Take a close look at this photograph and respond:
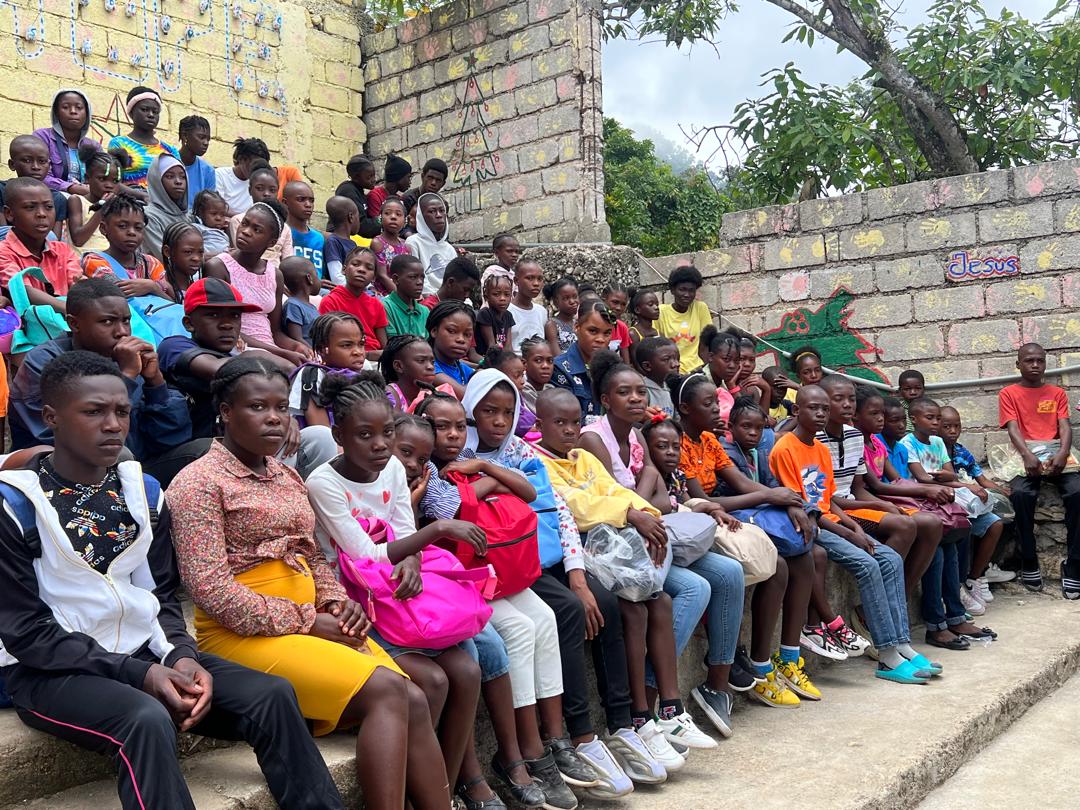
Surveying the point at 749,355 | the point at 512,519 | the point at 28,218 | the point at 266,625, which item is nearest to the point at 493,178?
the point at 749,355

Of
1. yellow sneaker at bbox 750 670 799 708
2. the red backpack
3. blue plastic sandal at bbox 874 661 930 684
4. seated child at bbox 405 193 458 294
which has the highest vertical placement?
seated child at bbox 405 193 458 294

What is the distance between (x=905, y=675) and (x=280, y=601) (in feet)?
11.6

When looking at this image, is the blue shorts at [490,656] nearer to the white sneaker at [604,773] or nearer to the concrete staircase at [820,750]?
the concrete staircase at [820,750]

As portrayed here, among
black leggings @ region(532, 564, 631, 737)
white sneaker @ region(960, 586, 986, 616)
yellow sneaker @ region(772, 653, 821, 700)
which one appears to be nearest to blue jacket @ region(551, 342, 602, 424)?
yellow sneaker @ region(772, 653, 821, 700)

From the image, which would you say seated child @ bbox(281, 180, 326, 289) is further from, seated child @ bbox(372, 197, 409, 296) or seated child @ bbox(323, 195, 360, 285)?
seated child @ bbox(372, 197, 409, 296)

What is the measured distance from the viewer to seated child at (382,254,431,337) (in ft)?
21.0

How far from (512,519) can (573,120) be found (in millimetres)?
6640

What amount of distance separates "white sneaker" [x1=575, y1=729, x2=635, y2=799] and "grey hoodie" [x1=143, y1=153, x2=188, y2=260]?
473 cm

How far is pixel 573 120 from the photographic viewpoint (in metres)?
9.64

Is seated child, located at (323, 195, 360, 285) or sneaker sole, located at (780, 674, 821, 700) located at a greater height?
seated child, located at (323, 195, 360, 285)

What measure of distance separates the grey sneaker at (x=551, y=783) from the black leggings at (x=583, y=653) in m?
0.24

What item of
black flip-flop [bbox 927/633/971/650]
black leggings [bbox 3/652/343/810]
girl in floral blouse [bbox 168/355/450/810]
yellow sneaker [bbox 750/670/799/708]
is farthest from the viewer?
black flip-flop [bbox 927/633/971/650]

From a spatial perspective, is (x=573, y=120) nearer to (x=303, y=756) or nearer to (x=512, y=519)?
(x=512, y=519)

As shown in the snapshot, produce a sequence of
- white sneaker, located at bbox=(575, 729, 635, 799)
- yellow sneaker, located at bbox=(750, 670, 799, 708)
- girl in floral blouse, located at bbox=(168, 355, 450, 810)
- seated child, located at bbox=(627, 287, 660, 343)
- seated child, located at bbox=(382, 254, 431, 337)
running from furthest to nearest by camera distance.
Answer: seated child, located at bbox=(627, 287, 660, 343) → seated child, located at bbox=(382, 254, 431, 337) → yellow sneaker, located at bbox=(750, 670, 799, 708) → white sneaker, located at bbox=(575, 729, 635, 799) → girl in floral blouse, located at bbox=(168, 355, 450, 810)
